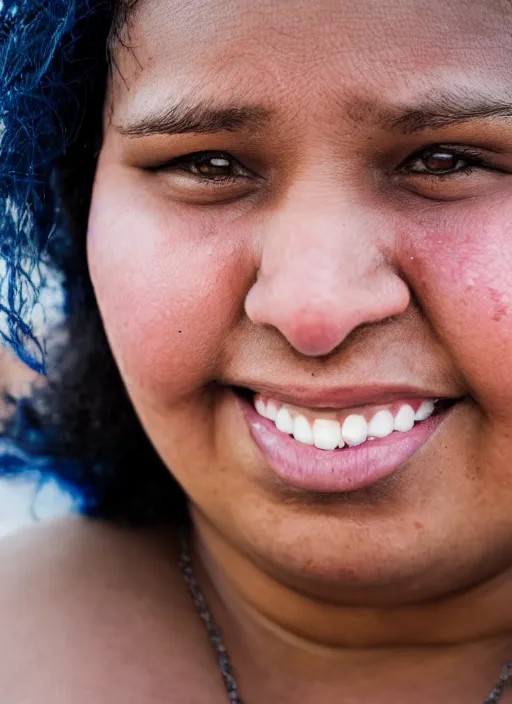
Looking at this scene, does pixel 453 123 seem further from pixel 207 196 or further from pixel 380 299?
pixel 207 196

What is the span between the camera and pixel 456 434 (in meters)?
1.11

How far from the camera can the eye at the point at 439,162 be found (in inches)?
42.7

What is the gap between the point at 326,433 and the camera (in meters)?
1.15

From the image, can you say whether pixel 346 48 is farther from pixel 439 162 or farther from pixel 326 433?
pixel 326 433

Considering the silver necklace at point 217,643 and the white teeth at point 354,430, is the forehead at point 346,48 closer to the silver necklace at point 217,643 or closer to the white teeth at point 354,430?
the white teeth at point 354,430

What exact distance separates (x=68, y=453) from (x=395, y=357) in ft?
3.03

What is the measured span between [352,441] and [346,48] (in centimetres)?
48

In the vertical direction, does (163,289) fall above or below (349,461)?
above

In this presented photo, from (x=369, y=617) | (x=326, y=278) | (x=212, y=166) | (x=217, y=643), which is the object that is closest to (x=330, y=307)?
(x=326, y=278)

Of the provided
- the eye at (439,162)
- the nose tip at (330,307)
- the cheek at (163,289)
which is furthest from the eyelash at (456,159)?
the cheek at (163,289)

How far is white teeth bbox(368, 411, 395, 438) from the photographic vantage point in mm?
1133

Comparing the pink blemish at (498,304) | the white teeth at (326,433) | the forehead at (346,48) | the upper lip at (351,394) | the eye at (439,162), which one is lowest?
the white teeth at (326,433)

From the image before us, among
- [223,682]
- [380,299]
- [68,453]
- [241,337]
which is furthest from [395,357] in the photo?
[68,453]

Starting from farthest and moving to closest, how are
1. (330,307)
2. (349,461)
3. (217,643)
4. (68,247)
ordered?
(68,247), (217,643), (349,461), (330,307)
